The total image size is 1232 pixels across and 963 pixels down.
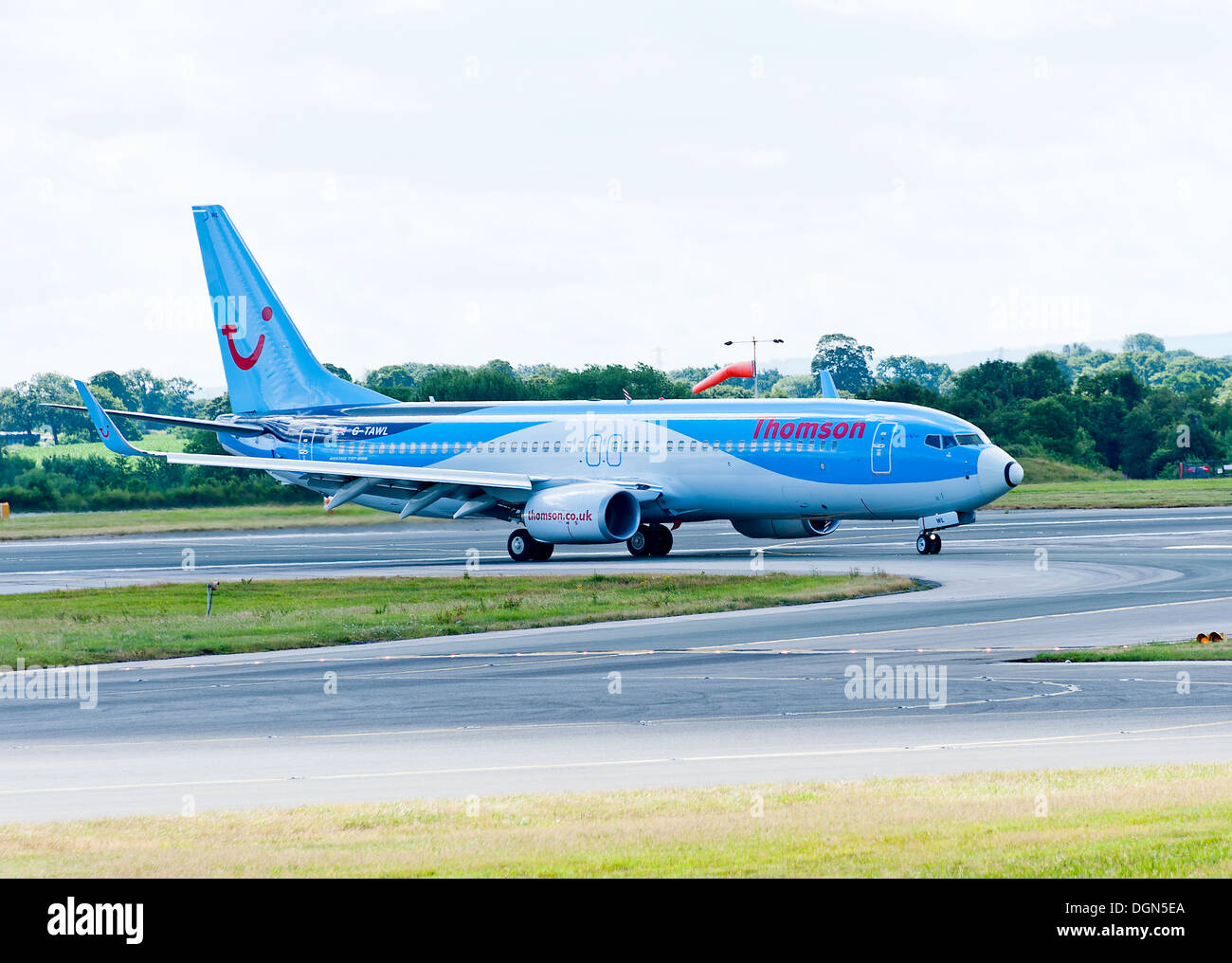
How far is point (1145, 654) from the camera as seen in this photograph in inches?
979

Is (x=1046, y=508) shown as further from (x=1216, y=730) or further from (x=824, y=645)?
(x=1216, y=730)

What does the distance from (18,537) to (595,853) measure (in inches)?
2466

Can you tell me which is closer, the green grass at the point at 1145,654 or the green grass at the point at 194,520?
the green grass at the point at 1145,654

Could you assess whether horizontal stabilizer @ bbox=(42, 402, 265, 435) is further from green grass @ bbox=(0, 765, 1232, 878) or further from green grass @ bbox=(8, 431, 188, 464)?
green grass @ bbox=(8, 431, 188, 464)

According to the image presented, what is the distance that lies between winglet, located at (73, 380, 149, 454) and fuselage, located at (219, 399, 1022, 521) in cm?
814

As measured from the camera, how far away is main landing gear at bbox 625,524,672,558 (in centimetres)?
5028

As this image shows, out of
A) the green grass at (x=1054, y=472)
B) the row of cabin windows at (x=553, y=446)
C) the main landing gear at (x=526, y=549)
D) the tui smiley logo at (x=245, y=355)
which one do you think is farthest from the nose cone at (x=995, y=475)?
the green grass at (x=1054, y=472)

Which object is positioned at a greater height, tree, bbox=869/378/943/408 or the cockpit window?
tree, bbox=869/378/943/408

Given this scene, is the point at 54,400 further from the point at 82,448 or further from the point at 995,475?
the point at 995,475

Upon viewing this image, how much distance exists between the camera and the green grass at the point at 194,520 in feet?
231

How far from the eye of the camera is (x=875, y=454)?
45.9 m

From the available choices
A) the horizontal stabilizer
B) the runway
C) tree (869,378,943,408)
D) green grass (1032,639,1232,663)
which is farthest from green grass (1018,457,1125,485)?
green grass (1032,639,1232,663)

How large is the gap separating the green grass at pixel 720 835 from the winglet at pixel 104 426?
110 ft

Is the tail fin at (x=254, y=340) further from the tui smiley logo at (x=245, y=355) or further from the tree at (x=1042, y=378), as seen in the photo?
the tree at (x=1042, y=378)
